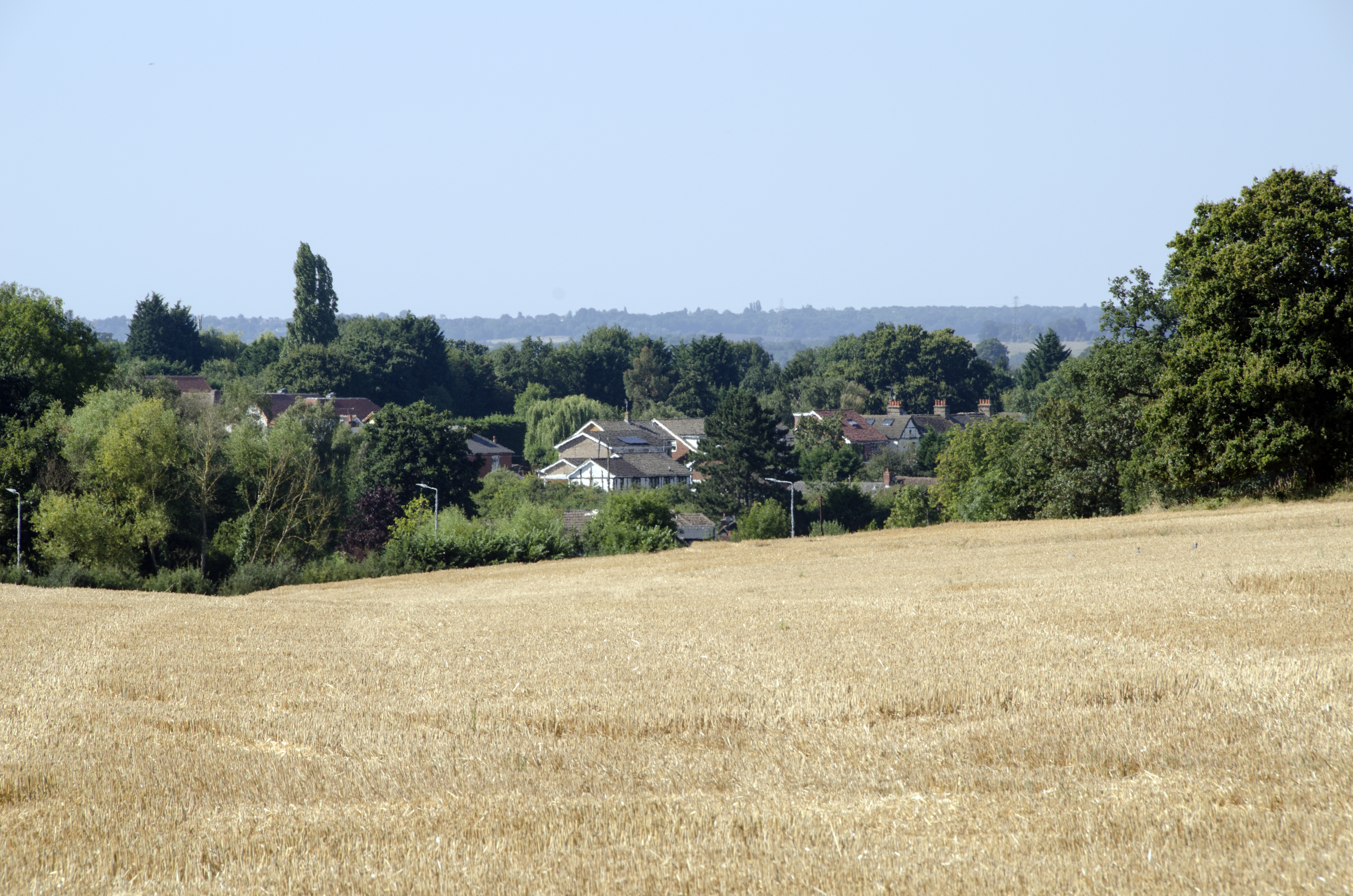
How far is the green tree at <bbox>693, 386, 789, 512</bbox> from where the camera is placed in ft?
333

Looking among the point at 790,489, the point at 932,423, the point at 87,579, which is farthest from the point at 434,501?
the point at 932,423

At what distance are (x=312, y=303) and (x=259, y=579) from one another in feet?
437

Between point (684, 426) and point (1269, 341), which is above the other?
point (1269, 341)

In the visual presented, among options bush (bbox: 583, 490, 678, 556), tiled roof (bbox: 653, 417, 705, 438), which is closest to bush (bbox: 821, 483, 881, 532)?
bush (bbox: 583, 490, 678, 556)

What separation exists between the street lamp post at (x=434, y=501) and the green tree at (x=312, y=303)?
90.9 metres

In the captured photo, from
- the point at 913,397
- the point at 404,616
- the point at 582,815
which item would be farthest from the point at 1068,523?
the point at 913,397

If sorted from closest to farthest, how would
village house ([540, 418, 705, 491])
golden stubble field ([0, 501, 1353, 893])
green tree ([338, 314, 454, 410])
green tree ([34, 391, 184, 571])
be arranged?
golden stubble field ([0, 501, 1353, 893]) < green tree ([34, 391, 184, 571]) < village house ([540, 418, 705, 491]) < green tree ([338, 314, 454, 410])

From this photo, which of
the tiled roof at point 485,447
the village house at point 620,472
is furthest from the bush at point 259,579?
the tiled roof at point 485,447

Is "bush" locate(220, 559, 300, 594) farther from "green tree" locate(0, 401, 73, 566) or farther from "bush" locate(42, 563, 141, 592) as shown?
"green tree" locate(0, 401, 73, 566)

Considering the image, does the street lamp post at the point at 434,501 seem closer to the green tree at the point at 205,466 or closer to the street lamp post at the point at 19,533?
the green tree at the point at 205,466

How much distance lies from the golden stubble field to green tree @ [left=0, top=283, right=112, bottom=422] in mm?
44211

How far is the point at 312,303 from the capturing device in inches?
6708

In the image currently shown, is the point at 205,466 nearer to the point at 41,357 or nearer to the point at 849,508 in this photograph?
the point at 41,357

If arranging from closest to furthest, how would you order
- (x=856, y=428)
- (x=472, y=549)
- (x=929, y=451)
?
(x=472, y=549) < (x=929, y=451) < (x=856, y=428)
